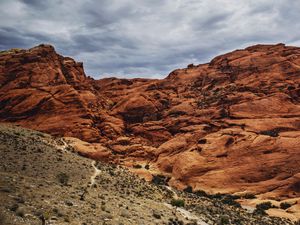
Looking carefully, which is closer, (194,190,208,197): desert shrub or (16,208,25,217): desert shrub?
(16,208,25,217): desert shrub

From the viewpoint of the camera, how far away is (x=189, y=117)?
7425cm

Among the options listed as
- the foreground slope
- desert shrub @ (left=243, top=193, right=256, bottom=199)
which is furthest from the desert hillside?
the foreground slope

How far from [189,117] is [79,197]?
50.2m

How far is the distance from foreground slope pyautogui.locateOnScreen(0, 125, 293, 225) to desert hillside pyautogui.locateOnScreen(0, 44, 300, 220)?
845 cm

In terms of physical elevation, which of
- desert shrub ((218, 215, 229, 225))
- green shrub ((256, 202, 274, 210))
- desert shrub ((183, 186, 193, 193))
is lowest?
desert shrub ((218, 215, 229, 225))

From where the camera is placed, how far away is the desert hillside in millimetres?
52781

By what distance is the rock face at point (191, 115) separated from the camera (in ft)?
174

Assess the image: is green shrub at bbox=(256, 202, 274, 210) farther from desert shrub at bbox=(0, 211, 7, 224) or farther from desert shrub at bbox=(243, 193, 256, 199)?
desert shrub at bbox=(0, 211, 7, 224)

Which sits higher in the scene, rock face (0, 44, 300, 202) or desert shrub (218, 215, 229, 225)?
rock face (0, 44, 300, 202)

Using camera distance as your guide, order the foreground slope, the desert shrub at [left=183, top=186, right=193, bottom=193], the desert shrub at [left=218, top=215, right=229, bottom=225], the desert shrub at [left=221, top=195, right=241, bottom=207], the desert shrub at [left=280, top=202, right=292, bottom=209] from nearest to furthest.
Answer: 1. the foreground slope
2. the desert shrub at [left=218, top=215, right=229, bottom=225]
3. the desert shrub at [left=280, top=202, right=292, bottom=209]
4. the desert shrub at [left=221, top=195, right=241, bottom=207]
5. the desert shrub at [left=183, top=186, right=193, bottom=193]

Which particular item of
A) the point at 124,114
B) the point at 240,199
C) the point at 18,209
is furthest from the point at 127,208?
the point at 124,114

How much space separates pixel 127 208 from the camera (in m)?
28.3

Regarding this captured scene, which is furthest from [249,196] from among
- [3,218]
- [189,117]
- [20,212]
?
[3,218]

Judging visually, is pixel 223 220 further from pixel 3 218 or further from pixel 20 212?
pixel 3 218
